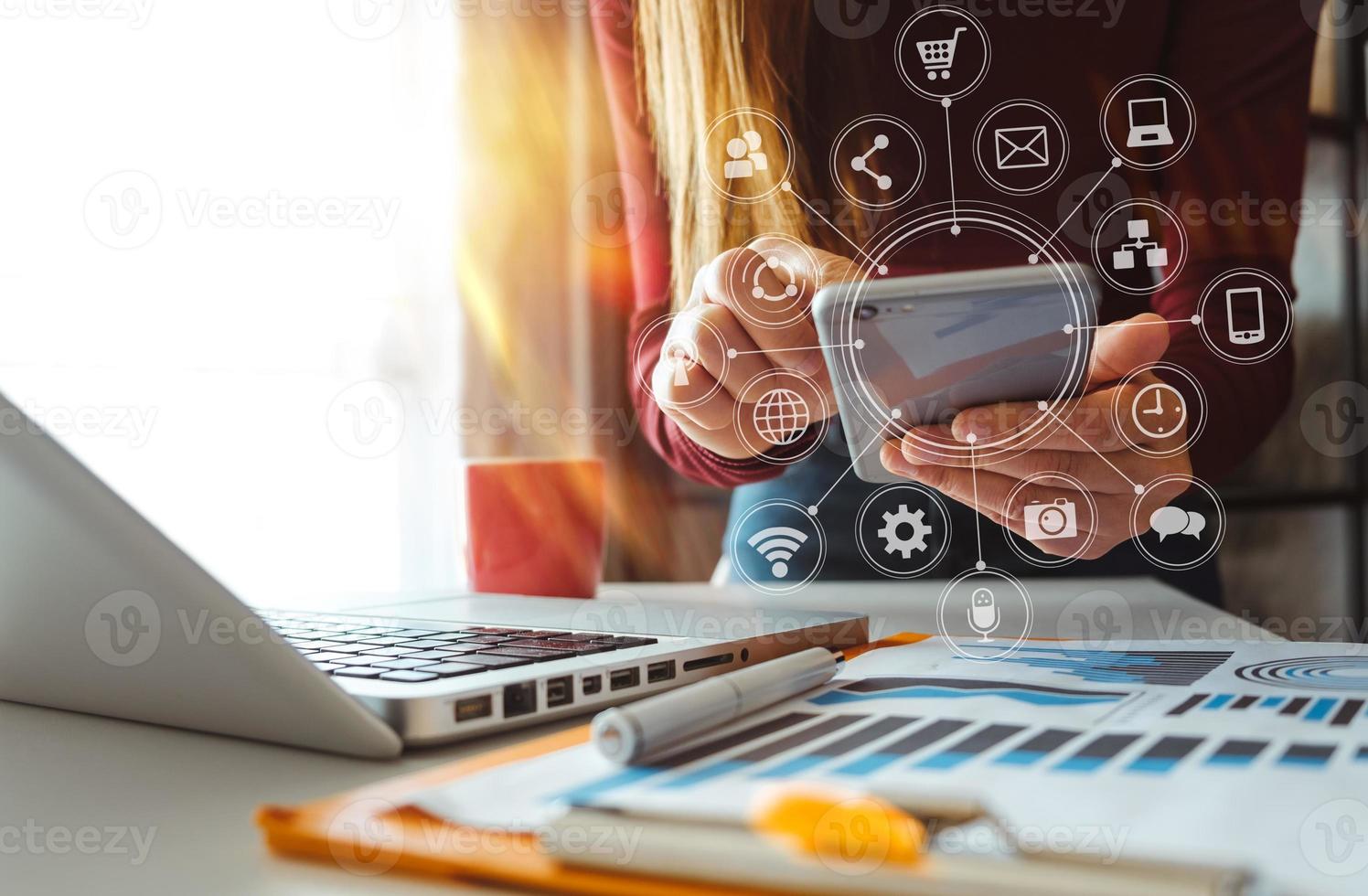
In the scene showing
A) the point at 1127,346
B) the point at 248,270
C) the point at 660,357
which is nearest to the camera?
the point at 1127,346

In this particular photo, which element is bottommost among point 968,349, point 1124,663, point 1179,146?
point 1124,663

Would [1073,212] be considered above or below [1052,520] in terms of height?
above

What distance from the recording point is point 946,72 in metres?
0.52

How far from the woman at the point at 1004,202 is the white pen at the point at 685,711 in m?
0.18

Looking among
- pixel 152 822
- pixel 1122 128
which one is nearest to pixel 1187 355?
pixel 1122 128

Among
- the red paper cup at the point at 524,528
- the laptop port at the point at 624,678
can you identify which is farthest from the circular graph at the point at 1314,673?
the red paper cup at the point at 524,528

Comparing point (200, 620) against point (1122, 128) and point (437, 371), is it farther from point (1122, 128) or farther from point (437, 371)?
point (437, 371)

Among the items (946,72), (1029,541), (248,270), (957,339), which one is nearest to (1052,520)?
(1029,541)

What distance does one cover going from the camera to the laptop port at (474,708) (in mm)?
280

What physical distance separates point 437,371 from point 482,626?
97cm

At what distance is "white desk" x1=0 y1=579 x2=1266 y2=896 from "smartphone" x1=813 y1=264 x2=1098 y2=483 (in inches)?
8.4

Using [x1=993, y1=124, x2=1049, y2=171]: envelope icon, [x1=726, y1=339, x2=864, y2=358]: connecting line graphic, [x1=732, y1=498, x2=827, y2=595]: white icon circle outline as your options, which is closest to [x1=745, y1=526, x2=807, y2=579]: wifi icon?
[x1=732, y1=498, x2=827, y2=595]: white icon circle outline

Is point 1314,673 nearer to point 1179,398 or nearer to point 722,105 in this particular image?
point 1179,398

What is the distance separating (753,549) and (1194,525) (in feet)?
0.75
